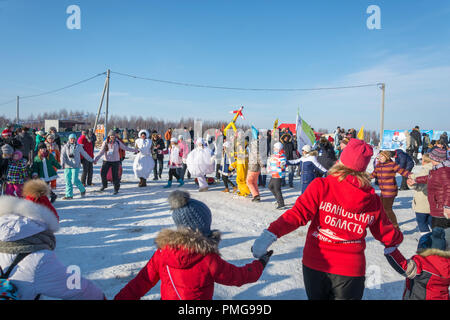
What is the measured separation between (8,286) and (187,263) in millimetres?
1090

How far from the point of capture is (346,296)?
2.08m

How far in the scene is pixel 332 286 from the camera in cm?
210

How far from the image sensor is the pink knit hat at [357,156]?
2.13 metres

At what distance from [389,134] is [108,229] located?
21165 mm

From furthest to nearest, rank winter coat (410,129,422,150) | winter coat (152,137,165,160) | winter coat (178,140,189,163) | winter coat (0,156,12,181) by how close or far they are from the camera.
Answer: winter coat (410,129,422,150) → winter coat (152,137,165,160) → winter coat (178,140,189,163) → winter coat (0,156,12,181)

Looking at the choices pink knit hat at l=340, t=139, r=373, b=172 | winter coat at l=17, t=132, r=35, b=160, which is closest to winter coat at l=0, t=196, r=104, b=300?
pink knit hat at l=340, t=139, r=373, b=172

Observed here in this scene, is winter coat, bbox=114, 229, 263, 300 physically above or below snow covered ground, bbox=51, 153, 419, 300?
above

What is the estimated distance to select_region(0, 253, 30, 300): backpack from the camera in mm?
1680

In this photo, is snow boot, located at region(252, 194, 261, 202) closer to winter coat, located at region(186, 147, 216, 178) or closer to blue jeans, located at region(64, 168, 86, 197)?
winter coat, located at region(186, 147, 216, 178)

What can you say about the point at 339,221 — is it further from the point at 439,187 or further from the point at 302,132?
the point at 302,132

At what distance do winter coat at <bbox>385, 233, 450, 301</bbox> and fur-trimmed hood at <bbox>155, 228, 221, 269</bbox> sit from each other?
153cm

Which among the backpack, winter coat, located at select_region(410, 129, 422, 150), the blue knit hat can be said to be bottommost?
the backpack
